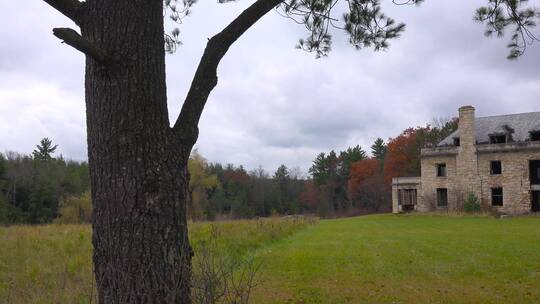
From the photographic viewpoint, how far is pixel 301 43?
6309 mm

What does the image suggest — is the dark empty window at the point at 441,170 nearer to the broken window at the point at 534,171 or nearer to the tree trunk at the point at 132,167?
the broken window at the point at 534,171

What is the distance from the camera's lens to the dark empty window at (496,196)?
42.4 metres

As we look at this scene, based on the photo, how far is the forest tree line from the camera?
2304 inches

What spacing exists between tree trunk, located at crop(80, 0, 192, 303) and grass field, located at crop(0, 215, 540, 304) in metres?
2.20

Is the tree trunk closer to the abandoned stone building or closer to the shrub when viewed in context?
the shrub

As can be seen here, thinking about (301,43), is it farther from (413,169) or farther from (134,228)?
(413,169)

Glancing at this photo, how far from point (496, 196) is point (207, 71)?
141 ft

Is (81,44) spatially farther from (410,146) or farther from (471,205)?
(410,146)

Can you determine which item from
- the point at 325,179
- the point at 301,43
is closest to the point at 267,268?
the point at 301,43

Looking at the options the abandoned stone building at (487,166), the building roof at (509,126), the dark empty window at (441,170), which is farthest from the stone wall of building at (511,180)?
the dark empty window at (441,170)

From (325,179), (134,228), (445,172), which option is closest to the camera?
(134,228)

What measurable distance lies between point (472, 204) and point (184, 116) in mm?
40499

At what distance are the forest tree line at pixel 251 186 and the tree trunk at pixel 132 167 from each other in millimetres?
42565

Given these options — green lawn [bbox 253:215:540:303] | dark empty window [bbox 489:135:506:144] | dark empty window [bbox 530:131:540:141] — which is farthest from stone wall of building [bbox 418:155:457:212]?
green lawn [bbox 253:215:540:303]
